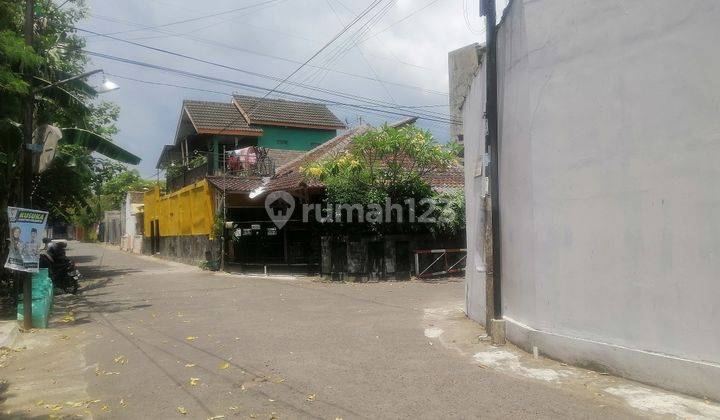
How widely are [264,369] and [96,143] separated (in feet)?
32.6

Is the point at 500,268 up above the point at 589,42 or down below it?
below

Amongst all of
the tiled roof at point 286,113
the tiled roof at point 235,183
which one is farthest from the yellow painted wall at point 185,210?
the tiled roof at point 286,113

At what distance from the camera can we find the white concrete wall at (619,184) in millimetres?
5543

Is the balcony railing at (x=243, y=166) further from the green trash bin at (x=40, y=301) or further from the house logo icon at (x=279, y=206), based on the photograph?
the green trash bin at (x=40, y=301)

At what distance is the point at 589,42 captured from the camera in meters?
6.57

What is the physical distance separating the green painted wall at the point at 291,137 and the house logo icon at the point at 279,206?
10.4m

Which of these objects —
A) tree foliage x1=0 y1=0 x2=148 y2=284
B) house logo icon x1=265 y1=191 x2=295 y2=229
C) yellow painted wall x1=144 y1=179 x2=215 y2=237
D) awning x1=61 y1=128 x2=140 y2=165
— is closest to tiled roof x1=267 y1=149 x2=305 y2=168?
yellow painted wall x1=144 y1=179 x2=215 y2=237

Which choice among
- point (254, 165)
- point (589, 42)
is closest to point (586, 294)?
point (589, 42)

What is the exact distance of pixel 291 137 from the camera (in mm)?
32219

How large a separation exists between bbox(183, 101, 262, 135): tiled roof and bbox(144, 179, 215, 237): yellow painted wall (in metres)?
3.34

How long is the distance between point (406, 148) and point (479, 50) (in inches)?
261

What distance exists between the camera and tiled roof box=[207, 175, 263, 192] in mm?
21203

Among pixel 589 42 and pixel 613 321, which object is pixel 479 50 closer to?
pixel 589 42

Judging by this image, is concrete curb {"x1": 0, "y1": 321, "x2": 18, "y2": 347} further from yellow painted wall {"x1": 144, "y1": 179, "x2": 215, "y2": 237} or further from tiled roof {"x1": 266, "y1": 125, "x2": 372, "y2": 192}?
yellow painted wall {"x1": 144, "y1": 179, "x2": 215, "y2": 237}
